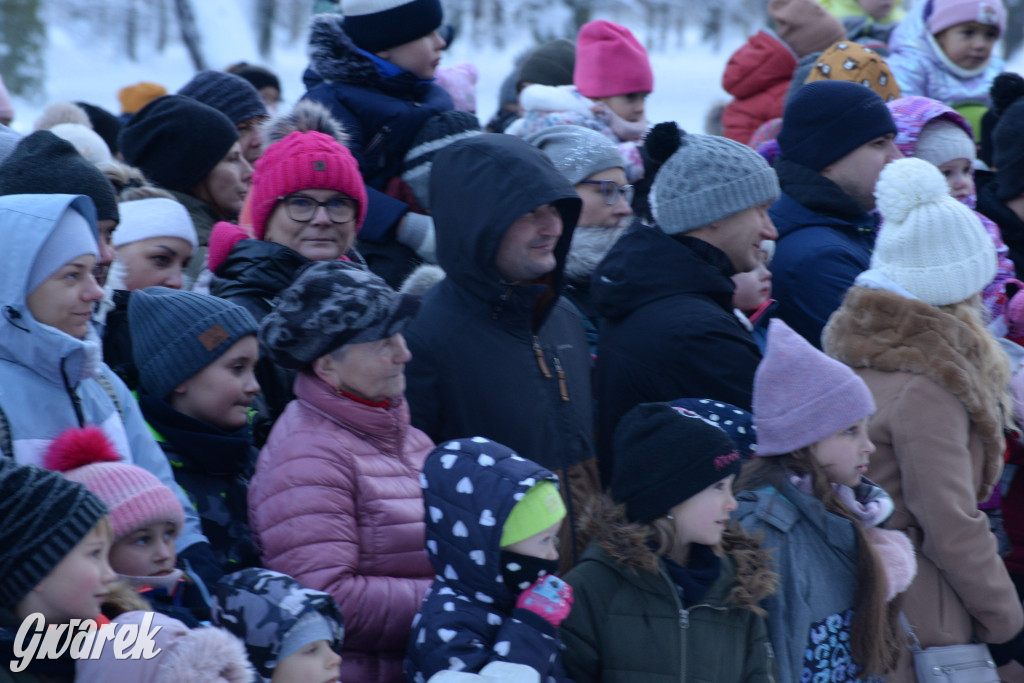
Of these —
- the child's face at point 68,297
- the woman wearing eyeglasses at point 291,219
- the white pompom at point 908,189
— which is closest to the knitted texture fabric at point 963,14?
the white pompom at point 908,189

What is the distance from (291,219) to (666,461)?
163 centimetres

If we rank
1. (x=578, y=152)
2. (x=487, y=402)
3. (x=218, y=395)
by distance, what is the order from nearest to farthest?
1. (x=218, y=395)
2. (x=487, y=402)
3. (x=578, y=152)

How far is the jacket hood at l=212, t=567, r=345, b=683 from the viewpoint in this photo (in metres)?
2.26

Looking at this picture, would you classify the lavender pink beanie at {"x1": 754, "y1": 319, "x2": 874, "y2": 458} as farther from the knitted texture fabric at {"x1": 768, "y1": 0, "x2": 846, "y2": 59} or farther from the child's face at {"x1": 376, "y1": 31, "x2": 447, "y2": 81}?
the knitted texture fabric at {"x1": 768, "y1": 0, "x2": 846, "y2": 59}

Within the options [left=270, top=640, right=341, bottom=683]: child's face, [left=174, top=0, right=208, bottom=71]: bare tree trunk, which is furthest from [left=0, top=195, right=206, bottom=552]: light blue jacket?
[left=174, top=0, right=208, bottom=71]: bare tree trunk

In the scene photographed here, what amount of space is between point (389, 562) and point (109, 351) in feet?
3.72

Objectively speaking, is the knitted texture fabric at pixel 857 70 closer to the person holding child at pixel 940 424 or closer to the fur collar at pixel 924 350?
the person holding child at pixel 940 424

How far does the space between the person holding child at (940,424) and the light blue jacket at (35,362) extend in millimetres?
1783

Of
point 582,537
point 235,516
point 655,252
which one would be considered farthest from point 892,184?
point 235,516

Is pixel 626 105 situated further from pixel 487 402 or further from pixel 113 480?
pixel 113 480

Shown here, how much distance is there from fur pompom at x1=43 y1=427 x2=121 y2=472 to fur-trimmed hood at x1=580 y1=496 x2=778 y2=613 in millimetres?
1188

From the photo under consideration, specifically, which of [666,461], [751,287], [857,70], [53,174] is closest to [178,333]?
[53,174]

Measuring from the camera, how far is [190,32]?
16.7 metres

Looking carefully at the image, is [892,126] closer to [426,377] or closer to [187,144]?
[426,377]
